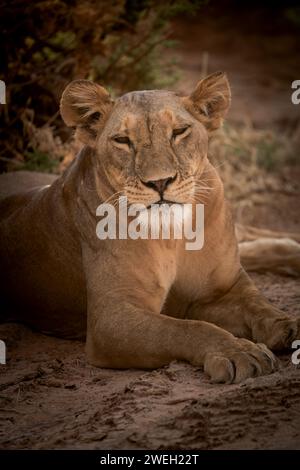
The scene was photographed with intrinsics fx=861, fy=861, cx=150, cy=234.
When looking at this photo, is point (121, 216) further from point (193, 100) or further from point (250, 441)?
point (250, 441)

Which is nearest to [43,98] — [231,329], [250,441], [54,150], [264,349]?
[54,150]

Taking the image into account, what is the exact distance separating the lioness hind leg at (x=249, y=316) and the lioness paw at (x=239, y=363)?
1.09 feet

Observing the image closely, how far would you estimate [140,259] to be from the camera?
4.23 metres

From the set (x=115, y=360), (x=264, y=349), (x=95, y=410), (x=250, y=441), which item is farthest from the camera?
(x=115, y=360)

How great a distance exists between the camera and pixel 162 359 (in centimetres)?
383

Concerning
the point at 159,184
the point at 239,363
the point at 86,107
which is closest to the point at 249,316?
the point at 239,363

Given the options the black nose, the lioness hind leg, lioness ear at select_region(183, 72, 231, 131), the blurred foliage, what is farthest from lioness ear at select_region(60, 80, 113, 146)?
the blurred foliage

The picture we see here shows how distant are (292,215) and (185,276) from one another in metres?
3.17

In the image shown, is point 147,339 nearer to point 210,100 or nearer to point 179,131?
point 179,131

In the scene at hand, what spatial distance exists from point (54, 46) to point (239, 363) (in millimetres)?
4103

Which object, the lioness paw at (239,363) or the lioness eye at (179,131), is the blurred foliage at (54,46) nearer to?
the lioness eye at (179,131)

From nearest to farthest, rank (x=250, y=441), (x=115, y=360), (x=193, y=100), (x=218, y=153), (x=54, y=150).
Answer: (x=250, y=441)
(x=115, y=360)
(x=193, y=100)
(x=54, y=150)
(x=218, y=153)

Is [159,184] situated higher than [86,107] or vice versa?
[86,107]

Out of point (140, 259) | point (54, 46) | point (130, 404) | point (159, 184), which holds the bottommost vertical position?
point (130, 404)
